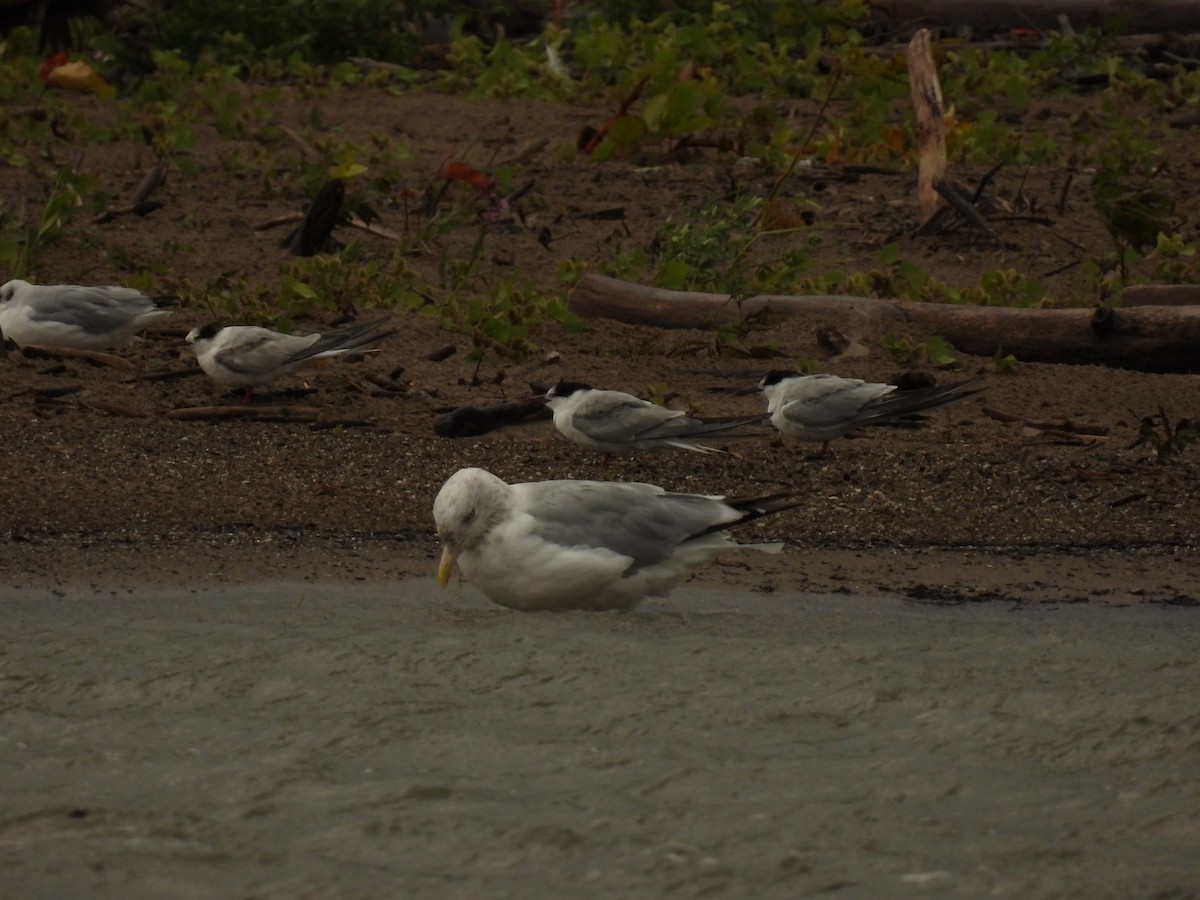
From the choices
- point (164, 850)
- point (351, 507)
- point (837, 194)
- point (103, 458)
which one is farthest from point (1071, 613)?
point (837, 194)

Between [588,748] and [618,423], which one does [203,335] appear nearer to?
[618,423]

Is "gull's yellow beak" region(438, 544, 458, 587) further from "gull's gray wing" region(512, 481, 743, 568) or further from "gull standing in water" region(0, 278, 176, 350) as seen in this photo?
"gull standing in water" region(0, 278, 176, 350)

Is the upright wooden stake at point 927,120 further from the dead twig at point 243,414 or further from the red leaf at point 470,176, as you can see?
the dead twig at point 243,414

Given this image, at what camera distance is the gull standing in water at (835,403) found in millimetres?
7621

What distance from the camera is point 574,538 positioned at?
19.1ft

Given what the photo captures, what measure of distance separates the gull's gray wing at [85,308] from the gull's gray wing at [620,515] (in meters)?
3.32

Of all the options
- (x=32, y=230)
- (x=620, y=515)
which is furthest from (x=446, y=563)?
(x=32, y=230)

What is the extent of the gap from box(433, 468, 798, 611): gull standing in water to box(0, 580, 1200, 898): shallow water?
117mm

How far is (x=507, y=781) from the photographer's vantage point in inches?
178

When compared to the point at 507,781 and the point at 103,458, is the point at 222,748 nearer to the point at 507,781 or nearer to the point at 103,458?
the point at 507,781

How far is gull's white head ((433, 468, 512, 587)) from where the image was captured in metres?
5.71

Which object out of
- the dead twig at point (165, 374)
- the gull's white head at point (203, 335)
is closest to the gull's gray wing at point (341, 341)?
the gull's white head at point (203, 335)

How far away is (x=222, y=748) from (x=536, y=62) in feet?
34.2

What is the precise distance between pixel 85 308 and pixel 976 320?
4.03 metres
